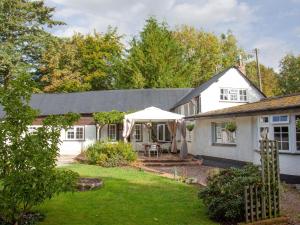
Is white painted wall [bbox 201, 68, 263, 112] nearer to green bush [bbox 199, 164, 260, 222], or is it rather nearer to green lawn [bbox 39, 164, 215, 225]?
green lawn [bbox 39, 164, 215, 225]

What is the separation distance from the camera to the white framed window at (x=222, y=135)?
2025cm

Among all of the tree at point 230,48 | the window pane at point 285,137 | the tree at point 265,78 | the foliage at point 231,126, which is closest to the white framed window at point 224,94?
the foliage at point 231,126

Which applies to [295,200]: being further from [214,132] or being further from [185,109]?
[185,109]

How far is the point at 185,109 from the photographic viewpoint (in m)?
29.0

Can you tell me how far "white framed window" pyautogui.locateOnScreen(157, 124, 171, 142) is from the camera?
3019 cm

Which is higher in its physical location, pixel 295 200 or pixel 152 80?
pixel 152 80

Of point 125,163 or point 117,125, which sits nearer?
point 125,163

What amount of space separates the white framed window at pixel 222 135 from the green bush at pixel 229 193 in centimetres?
1046

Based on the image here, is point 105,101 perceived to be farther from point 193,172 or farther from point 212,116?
point 193,172

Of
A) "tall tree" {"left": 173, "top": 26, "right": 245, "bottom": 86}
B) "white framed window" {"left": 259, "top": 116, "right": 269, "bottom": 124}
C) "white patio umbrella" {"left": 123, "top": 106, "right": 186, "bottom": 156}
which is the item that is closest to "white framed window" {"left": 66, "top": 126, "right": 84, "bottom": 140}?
"white patio umbrella" {"left": 123, "top": 106, "right": 186, "bottom": 156}

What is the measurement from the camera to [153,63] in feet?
138

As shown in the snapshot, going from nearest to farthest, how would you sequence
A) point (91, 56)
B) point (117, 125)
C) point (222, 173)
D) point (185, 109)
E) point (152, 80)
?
1. point (222, 173)
2. point (185, 109)
3. point (117, 125)
4. point (152, 80)
5. point (91, 56)

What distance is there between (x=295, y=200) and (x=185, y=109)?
18.2m

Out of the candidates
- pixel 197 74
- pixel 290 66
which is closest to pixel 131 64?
pixel 197 74
